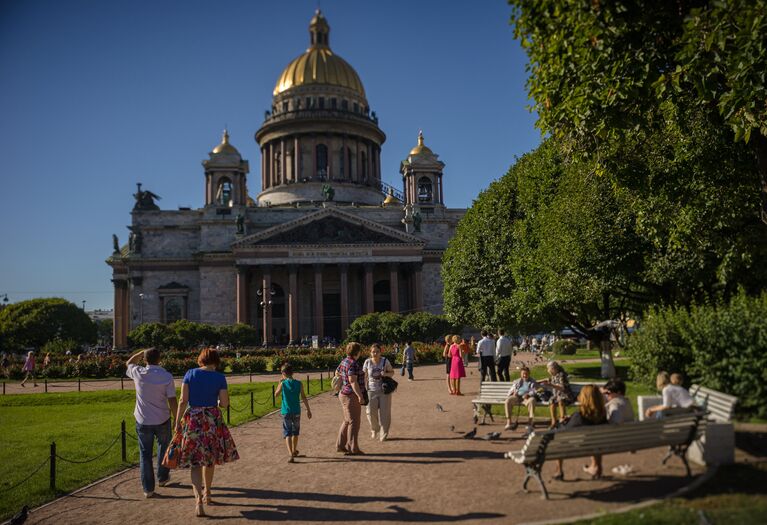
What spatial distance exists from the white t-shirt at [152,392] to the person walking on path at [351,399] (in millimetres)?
3042

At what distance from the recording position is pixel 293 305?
189ft

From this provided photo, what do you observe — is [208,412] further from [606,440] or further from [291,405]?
[606,440]

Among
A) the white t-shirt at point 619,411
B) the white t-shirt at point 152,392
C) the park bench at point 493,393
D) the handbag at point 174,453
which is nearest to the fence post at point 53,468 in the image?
the white t-shirt at point 152,392

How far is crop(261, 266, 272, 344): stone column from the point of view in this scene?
2128 inches

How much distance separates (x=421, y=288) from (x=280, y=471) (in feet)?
168

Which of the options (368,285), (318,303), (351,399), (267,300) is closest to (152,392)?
(351,399)

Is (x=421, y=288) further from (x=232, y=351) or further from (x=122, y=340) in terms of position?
(x=122, y=340)

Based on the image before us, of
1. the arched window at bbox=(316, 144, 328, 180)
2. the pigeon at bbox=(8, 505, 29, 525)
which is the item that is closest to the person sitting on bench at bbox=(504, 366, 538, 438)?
the pigeon at bbox=(8, 505, 29, 525)

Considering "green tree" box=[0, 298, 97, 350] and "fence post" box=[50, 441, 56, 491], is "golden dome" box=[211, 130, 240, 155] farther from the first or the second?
"fence post" box=[50, 441, 56, 491]

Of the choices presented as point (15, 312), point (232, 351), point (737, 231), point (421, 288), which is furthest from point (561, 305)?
point (15, 312)

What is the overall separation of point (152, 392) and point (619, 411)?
22.0 ft

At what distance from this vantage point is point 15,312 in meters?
64.1

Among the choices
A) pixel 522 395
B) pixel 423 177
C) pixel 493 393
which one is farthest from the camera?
pixel 423 177

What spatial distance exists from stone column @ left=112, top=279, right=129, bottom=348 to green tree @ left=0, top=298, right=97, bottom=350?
18.2 feet
